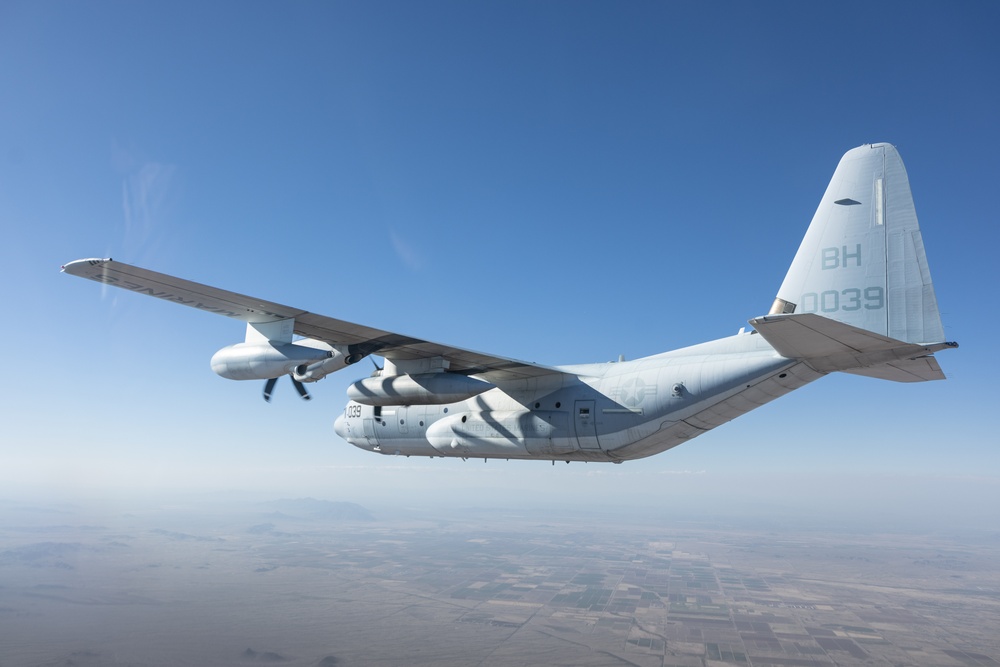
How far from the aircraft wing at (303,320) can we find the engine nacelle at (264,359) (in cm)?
59

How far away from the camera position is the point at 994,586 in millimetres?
65562

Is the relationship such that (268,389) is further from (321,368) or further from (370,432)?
(370,432)

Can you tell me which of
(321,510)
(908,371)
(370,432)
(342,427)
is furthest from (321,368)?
(321,510)

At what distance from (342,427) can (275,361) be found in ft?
21.2

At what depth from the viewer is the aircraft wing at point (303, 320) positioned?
35.6 feet

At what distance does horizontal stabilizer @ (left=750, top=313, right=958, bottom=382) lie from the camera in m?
9.99

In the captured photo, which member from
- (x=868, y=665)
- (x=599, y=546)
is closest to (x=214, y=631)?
(x=868, y=665)

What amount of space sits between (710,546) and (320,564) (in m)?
59.4

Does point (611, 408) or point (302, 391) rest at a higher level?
point (302, 391)

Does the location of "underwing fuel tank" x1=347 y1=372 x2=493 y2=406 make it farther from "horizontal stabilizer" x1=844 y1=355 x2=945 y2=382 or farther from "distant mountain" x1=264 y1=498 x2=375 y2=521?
"distant mountain" x1=264 y1=498 x2=375 y2=521

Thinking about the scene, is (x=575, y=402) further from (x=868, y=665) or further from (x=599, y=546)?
(x=599, y=546)

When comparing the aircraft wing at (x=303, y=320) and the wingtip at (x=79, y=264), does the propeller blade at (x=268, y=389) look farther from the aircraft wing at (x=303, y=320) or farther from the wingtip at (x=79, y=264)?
the wingtip at (x=79, y=264)

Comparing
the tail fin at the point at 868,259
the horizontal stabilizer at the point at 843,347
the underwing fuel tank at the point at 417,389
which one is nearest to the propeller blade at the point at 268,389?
the underwing fuel tank at the point at 417,389

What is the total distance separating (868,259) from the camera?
37.6ft
